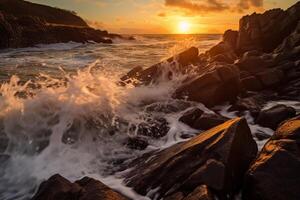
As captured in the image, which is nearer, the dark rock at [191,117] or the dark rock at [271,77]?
the dark rock at [191,117]

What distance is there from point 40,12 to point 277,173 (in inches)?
3493

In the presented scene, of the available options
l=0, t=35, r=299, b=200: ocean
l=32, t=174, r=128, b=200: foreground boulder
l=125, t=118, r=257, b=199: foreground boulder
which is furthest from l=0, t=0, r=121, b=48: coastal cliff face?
l=125, t=118, r=257, b=199: foreground boulder

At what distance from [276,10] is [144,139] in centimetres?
1798

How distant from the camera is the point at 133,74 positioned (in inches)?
554

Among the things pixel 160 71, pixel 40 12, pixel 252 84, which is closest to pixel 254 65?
pixel 252 84

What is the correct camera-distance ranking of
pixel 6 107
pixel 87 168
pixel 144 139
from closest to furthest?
pixel 87 168
pixel 144 139
pixel 6 107

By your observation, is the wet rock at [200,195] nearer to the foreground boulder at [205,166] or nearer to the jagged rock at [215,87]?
the foreground boulder at [205,166]

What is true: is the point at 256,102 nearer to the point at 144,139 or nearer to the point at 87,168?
the point at 144,139

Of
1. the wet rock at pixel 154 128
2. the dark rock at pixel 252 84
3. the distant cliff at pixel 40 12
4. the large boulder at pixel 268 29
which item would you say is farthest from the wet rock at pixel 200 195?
the distant cliff at pixel 40 12

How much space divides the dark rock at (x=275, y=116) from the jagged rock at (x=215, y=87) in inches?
87.7

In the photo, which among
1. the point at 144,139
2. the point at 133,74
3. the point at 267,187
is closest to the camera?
the point at 267,187

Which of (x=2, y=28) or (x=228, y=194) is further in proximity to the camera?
(x=2, y=28)

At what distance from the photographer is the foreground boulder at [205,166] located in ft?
14.6

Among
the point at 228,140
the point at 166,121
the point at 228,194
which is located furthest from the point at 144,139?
the point at 228,194
